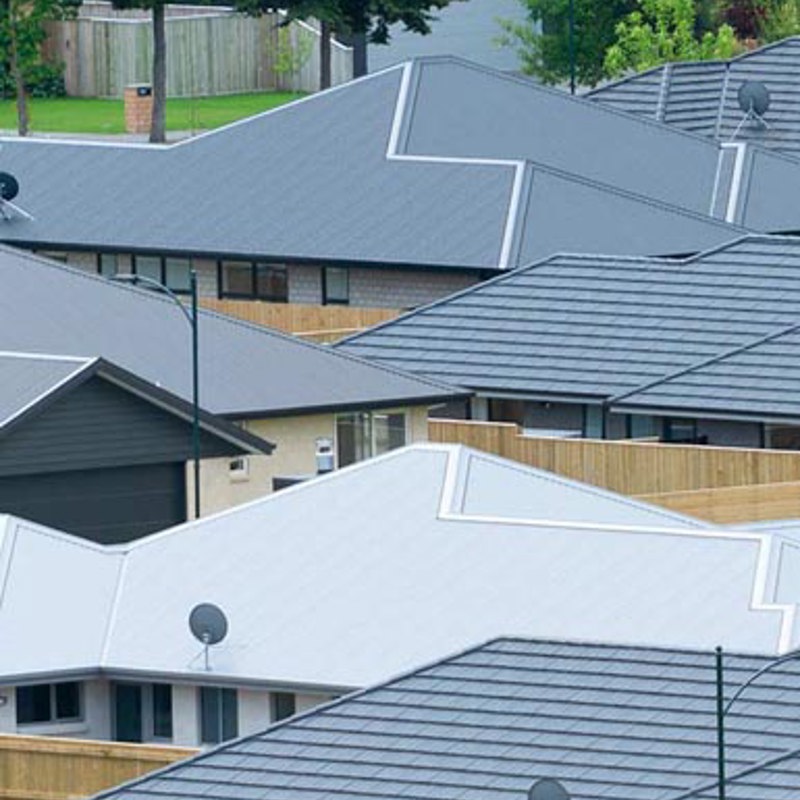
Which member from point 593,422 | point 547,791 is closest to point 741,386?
point 593,422

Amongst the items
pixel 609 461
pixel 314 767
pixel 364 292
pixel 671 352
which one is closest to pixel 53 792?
pixel 314 767

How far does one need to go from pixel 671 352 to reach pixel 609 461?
5402mm

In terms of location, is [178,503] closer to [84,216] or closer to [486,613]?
[486,613]

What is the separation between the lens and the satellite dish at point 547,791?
47125 millimetres

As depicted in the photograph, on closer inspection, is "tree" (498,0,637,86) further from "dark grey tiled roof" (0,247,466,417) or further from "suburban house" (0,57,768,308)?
"dark grey tiled roof" (0,247,466,417)

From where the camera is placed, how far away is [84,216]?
92.0 m

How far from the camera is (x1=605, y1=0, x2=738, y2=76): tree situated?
358 ft

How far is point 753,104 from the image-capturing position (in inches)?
3841

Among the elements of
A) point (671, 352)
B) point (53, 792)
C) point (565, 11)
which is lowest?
point (53, 792)

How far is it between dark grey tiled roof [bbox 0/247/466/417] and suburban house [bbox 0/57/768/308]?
12.9 metres

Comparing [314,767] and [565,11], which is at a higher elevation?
[565,11]

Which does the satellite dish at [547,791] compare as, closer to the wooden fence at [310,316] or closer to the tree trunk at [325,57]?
the wooden fence at [310,316]

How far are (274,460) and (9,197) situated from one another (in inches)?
863

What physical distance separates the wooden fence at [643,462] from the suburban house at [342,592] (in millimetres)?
7799
